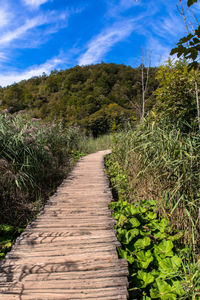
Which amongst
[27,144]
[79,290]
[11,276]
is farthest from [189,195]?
[27,144]

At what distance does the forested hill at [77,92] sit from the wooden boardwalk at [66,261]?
1933cm

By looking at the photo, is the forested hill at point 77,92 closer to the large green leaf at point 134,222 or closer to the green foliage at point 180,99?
the green foliage at point 180,99

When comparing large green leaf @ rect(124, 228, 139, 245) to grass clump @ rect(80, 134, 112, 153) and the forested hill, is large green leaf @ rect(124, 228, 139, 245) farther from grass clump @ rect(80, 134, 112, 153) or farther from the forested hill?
the forested hill

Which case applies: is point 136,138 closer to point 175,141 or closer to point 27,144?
point 175,141

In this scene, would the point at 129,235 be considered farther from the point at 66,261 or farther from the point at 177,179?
the point at 177,179

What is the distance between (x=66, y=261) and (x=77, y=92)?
31423mm

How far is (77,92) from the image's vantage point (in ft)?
101

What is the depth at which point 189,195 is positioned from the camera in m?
2.14

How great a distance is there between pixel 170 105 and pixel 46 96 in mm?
33054

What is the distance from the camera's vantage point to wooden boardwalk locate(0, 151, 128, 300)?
1.37 m

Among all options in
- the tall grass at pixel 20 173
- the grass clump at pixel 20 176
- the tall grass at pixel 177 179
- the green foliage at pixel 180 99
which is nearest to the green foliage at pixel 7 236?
the grass clump at pixel 20 176

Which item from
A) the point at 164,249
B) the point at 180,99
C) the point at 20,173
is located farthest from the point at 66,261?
the point at 180,99

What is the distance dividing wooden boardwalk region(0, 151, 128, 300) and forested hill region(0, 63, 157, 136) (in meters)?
19.3

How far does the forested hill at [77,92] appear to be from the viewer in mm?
25453
